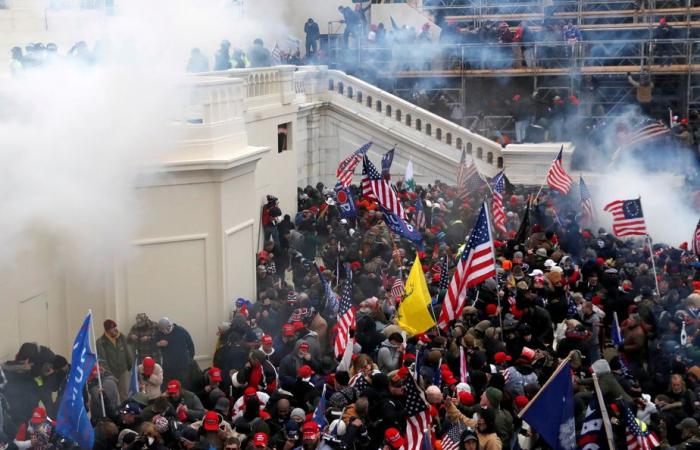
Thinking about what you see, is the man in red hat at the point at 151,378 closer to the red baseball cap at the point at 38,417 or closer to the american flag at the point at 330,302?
the red baseball cap at the point at 38,417

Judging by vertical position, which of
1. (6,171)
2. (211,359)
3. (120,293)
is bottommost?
(211,359)

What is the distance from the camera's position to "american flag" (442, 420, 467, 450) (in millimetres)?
10953

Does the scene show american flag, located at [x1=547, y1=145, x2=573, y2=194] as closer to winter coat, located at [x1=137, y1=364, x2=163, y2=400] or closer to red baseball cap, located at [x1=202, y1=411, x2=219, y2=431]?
winter coat, located at [x1=137, y1=364, x2=163, y2=400]

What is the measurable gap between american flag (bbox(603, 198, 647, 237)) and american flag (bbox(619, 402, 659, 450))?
7.42m

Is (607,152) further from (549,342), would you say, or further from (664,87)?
(549,342)

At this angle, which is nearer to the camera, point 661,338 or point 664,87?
point 661,338

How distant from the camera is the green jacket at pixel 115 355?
1380 centimetres

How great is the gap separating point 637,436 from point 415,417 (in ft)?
6.20

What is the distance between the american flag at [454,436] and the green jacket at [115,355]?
4301 millimetres

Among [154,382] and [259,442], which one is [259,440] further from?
[154,382]

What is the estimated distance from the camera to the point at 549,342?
14.5 m

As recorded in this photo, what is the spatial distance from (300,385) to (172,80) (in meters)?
4.67

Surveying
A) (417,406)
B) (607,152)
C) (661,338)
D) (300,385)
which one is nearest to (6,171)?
(300,385)

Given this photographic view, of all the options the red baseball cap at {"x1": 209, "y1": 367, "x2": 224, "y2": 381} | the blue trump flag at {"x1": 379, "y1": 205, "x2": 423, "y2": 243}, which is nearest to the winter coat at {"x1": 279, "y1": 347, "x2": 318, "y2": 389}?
the red baseball cap at {"x1": 209, "y1": 367, "x2": 224, "y2": 381}
